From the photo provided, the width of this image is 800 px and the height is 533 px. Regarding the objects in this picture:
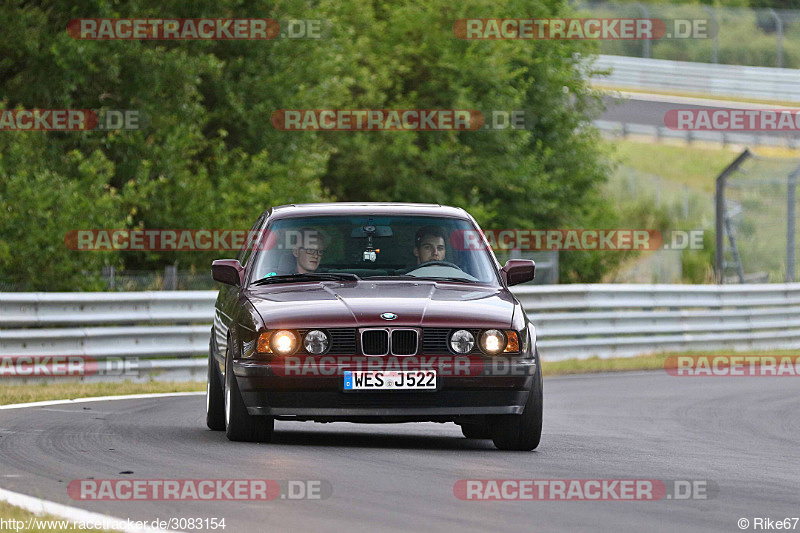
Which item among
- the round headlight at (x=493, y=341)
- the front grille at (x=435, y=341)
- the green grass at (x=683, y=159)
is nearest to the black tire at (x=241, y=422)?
the front grille at (x=435, y=341)

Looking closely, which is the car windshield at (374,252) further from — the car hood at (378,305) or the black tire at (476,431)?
the black tire at (476,431)

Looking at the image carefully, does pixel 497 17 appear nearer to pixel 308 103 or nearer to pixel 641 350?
pixel 308 103

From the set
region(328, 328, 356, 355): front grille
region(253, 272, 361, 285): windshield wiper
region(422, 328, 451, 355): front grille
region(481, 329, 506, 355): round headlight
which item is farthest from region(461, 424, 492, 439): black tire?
region(328, 328, 356, 355): front grille

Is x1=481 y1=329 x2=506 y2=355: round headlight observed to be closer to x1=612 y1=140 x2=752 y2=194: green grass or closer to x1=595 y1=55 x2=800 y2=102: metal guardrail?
x1=612 y1=140 x2=752 y2=194: green grass

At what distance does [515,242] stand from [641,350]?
11.8 m

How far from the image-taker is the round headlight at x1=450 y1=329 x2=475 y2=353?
933cm

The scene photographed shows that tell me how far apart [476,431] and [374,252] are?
58.3 inches

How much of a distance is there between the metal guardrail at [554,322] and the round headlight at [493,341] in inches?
306

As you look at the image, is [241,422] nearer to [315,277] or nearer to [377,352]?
[377,352]

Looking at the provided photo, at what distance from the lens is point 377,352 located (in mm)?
9273

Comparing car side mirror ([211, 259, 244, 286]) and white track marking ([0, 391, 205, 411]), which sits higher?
car side mirror ([211, 259, 244, 286])

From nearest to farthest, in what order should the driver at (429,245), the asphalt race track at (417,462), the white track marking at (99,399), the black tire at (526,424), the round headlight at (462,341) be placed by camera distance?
the asphalt race track at (417,462), the round headlight at (462,341), the black tire at (526,424), the driver at (429,245), the white track marking at (99,399)

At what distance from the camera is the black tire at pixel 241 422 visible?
31.5 ft

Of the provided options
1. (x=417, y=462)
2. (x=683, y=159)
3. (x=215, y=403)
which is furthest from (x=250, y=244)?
(x=683, y=159)
